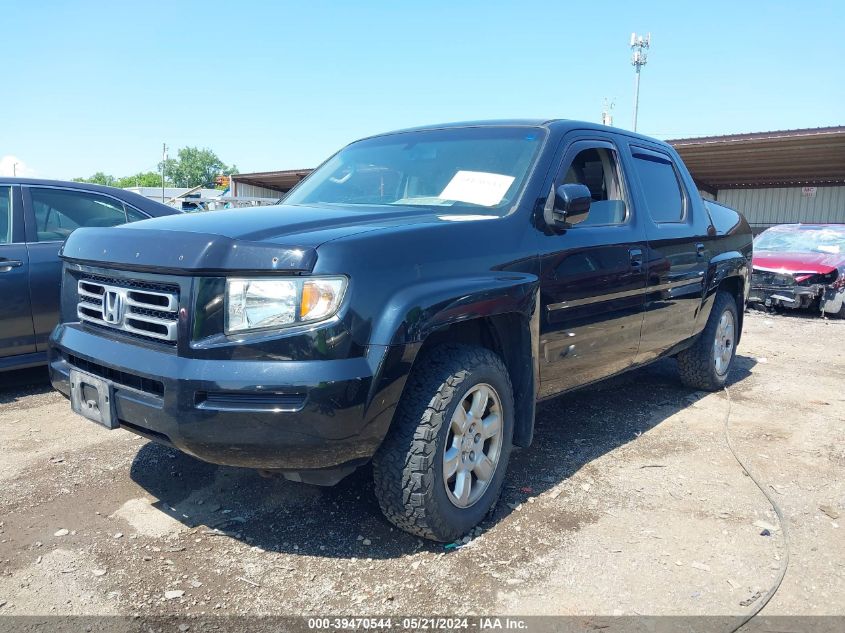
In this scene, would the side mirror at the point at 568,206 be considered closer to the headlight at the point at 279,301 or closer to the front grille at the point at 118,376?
the headlight at the point at 279,301

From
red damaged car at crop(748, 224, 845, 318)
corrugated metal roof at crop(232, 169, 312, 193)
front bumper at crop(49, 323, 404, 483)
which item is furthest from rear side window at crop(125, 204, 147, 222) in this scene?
corrugated metal roof at crop(232, 169, 312, 193)

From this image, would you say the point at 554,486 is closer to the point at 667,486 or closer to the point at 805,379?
the point at 667,486

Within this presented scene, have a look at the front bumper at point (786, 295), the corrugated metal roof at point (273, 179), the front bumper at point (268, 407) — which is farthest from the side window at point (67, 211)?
the corrugated metal roof at point (273, 179)

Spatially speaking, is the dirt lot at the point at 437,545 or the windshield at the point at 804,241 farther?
the windshield at the point at 804,241

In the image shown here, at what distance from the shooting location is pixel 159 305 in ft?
8.34

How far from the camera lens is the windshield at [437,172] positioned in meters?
3.36

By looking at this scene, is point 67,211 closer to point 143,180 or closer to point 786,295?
point 786,295

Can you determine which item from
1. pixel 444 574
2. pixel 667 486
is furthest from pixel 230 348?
pixel 667 486

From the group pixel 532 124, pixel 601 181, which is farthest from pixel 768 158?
pixel 532 124

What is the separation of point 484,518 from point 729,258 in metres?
3.33

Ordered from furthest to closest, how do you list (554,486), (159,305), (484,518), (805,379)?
(805,379) < (554,486) < (484,518) < (159,305)

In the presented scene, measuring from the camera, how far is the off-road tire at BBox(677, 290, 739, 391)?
17.1 ft

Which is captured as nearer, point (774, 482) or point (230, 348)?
point (230, 348)

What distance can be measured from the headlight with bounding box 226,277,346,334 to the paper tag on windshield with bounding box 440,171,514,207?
3.83ft
